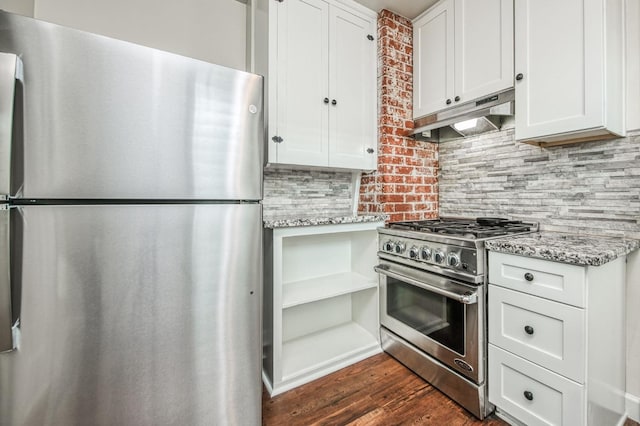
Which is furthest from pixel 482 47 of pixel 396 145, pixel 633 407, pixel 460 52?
pixel 633 407

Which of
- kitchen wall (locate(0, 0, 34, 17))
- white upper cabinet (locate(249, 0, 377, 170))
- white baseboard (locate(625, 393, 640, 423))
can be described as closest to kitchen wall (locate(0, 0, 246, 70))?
kitchen wall (locate(0, 0, 34, 17))

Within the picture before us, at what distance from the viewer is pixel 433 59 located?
6.97 feet

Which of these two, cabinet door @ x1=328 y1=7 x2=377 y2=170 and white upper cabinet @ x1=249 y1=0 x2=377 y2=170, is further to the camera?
cabinet door @ x1=328 y1=7 x2=377 y2=170

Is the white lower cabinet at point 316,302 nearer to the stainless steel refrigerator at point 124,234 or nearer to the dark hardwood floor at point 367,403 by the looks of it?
the dark hardwood floor at point 367,403

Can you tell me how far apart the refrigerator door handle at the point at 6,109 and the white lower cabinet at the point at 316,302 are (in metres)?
1.08

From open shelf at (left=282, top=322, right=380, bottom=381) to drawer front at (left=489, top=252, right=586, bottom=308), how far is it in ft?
3.49

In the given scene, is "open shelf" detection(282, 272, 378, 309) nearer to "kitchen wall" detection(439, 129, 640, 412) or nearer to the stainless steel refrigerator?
the stainless steel refrigerator

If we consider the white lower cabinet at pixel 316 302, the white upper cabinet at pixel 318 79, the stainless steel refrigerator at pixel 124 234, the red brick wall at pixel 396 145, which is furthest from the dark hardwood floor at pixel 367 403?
the white upper cabinet at pixel 318 79

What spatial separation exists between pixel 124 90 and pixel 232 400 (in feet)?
4.04

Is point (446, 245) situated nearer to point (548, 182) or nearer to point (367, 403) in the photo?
point (548, 182)

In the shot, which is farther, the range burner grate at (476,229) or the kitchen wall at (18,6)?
the range burner grate at (476,229)

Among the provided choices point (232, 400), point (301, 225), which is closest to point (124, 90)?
point (301, 225)

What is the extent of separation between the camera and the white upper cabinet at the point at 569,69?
1.31m

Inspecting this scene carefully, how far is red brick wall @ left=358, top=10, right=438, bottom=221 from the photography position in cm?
215
